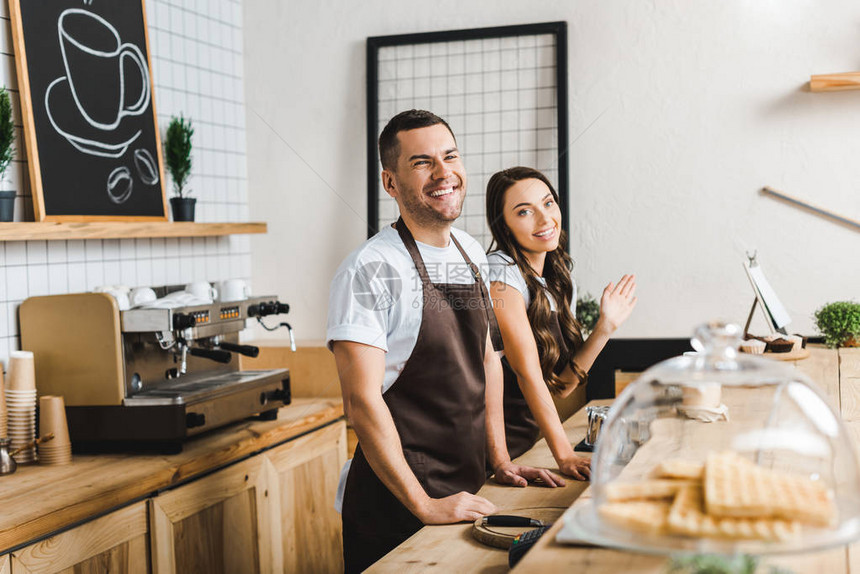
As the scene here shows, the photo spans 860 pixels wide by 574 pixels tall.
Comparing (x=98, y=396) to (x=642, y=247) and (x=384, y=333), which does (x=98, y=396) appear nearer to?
(x=384, y=333)

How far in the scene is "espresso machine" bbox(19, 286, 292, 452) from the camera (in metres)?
2.39

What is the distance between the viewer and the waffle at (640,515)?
2.75 ft

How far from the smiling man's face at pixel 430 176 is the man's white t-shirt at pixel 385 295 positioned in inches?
3.3

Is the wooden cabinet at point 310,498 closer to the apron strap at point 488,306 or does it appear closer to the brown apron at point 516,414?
the brown apron at point 516,414

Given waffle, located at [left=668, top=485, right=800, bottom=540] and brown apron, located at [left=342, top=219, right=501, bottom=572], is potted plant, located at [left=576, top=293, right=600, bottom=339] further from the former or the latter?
waffle, located at [left=668, top=485, right=800, bottom=540]

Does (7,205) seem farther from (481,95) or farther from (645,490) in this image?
(645,490)

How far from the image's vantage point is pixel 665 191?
3.31m

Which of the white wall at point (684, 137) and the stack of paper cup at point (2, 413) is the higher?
the white wall at point (684, 137)

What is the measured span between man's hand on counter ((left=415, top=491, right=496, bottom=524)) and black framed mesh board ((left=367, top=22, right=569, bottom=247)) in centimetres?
192

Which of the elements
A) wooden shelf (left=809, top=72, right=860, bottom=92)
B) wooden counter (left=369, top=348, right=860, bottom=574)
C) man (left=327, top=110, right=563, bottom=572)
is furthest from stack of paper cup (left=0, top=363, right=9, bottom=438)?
wooden shelf (left=809, top=72, right=860, bottom=92)

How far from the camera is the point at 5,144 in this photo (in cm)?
239

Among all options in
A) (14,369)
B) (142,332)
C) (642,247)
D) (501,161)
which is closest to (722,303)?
(642,247)

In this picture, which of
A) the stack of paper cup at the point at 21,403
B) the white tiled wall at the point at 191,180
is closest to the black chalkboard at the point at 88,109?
the white tiled wall at the point at 191,180

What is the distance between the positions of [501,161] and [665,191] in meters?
0.65
